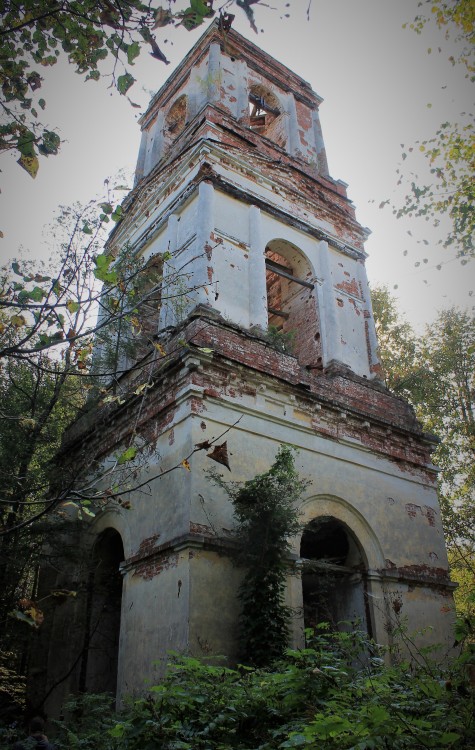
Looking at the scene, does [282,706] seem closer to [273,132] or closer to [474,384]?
[273,132]

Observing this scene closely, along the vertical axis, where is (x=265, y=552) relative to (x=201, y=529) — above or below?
below

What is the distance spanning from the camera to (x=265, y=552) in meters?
6.89

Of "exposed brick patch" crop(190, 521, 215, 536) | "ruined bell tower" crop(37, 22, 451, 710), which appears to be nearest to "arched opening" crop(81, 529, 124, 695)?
"ruined bell tower" crop(37, 22, 451, 710)

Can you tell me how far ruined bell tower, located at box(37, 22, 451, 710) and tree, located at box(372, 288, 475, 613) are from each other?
617 cm

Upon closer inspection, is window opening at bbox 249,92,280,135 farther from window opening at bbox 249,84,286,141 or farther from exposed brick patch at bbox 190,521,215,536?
exposed brick patch at bbox 190,521,215,536

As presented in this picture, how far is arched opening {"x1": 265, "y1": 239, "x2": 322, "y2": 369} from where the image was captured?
37.2 feet

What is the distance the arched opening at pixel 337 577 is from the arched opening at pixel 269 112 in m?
9.59

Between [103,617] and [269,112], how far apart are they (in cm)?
1266

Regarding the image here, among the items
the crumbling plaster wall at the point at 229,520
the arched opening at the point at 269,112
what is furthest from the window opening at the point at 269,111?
the crumbling plaster wall at the point at 229,520

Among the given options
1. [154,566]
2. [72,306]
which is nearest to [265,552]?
[154,566]

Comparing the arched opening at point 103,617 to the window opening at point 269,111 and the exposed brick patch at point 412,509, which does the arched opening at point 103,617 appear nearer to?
the exposed brick patch at point 412,509

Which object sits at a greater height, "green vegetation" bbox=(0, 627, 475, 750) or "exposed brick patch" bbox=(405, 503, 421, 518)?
"exposed brick patch" bbox=(405, 503, 421, 518)

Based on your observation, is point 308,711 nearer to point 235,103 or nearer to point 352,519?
point 352,519

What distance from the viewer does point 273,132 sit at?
14461mm
